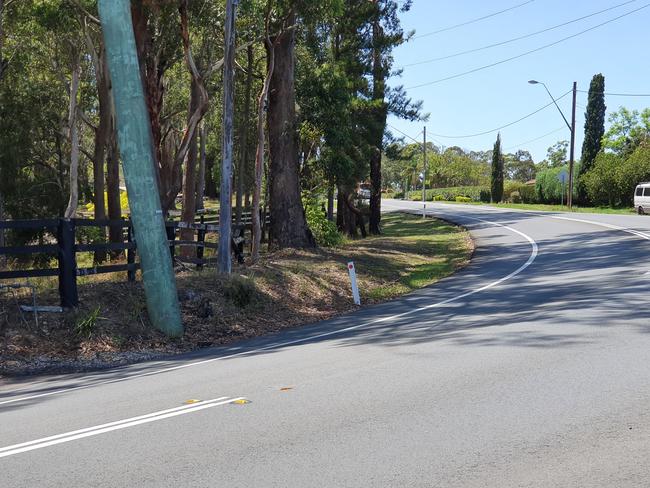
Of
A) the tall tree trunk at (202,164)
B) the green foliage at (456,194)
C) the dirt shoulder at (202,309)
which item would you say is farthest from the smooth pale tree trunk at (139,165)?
the green foliage at (456,194)

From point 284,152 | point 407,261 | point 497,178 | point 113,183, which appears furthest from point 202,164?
point 497,178

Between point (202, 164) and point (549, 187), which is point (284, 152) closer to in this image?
point (202, 164)

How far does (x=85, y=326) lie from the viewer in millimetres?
11898

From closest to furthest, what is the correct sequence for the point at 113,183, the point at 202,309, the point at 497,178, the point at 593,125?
the point at 202,309 < the point at 113,183 < the point at 593,125 < the point at 497,178

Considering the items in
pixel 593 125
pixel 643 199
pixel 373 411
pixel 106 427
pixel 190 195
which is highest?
pixel 593 125

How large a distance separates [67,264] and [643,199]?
1623 inches

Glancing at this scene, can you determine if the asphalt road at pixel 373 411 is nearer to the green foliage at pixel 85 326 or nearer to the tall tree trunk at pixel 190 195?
the green foliage at pixel 85 326

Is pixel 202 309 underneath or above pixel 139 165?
underneath

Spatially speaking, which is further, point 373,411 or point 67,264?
point 67,264

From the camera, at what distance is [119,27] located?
12.1 meters

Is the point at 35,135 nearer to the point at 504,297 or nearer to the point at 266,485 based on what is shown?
the point at 504,297

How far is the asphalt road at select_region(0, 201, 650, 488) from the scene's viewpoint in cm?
495

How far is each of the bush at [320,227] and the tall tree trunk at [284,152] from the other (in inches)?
231

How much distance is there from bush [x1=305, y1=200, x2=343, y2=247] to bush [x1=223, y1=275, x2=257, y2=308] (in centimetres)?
1256
